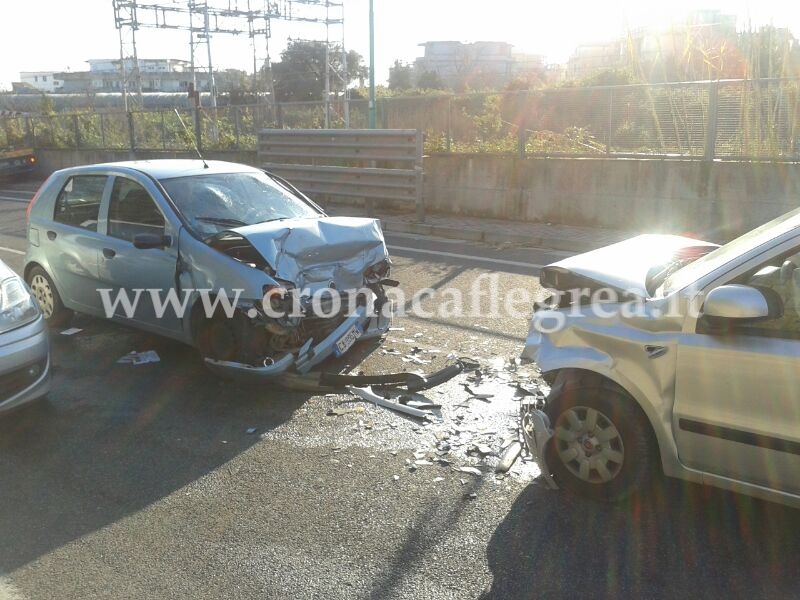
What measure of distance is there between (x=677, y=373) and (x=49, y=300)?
20.8 feet

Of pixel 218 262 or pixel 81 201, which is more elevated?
pixel 81 201

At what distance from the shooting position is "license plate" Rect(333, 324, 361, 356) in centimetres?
586

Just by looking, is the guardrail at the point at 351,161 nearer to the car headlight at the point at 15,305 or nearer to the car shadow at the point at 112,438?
the car shadow at the point at 112,438

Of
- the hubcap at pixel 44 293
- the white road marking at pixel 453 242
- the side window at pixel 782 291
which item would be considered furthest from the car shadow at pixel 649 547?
the white road marking at pixel 453 242

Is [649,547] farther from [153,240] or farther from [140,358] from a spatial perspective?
[140,358]

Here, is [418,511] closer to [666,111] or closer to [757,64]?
[666,111]

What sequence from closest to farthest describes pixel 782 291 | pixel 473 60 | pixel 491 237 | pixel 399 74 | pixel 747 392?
pixel 747 392 < pixel 782 291 < pixel 491 237 < pixel 399 74 < pixel 473 60

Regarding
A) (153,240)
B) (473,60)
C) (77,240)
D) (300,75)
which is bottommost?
(77,240)

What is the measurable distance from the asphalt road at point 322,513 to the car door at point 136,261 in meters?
0.73

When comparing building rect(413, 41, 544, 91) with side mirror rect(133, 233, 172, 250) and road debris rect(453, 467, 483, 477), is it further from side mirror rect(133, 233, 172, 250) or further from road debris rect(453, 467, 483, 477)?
road debris rect(453, 467, 483, 477)

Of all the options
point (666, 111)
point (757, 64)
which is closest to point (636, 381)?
point (666, 111)

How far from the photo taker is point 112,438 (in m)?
5.02

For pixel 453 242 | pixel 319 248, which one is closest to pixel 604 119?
pixel 453 242

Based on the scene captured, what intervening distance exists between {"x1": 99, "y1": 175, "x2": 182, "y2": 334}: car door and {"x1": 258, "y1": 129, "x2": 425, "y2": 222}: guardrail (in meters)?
7.53
